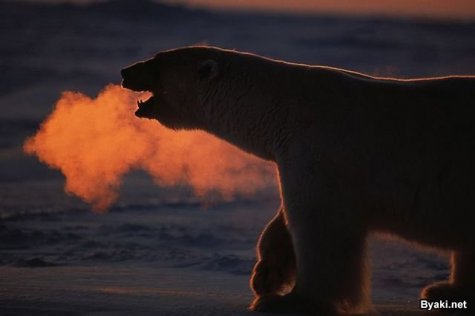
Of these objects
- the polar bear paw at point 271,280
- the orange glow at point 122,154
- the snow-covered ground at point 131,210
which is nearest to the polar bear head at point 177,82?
the polar bear paw at point 271,280

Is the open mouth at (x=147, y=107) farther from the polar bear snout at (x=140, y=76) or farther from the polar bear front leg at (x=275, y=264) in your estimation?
the polar bear front leg at (x=275, y=264)

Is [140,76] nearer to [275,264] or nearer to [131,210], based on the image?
[275,264]

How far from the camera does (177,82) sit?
27.6 ft

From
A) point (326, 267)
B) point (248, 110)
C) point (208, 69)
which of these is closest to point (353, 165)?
point (326, 267)

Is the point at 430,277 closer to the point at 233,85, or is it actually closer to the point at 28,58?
the point at 233,85

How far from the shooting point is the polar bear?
24.7 ft

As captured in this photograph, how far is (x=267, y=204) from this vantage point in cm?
1652

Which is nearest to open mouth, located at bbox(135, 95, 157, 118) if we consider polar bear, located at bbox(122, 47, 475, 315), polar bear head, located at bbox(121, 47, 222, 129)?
polar bear head, located at bbox(121, 47, 222, 129)

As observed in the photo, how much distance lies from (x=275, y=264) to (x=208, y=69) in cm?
144

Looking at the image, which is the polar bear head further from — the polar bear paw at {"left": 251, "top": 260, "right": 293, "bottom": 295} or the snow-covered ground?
the snow-covered ground

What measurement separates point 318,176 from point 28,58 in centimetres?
2377

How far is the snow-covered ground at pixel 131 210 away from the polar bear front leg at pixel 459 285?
0.20 metres

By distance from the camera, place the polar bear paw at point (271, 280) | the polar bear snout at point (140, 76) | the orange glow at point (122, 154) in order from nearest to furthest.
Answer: the polar bear paw at point (271, 280)
the polar bear snout at point (140, 76)
the orange glow at point (122, 154)

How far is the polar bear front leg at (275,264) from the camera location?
813 cm
